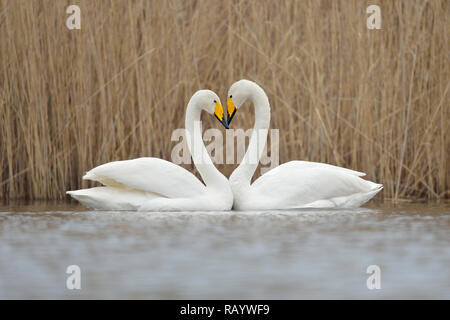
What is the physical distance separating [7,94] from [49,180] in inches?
35.3

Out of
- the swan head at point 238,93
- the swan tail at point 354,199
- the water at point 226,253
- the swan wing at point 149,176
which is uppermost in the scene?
the swan head at point 238,93

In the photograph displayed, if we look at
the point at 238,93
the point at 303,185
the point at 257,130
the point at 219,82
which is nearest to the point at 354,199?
the point at 303,185

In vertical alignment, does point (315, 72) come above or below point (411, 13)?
below

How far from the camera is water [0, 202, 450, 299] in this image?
4102 millimetres

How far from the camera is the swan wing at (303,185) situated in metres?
7.26

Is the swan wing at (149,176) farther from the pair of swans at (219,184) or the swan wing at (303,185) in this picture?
the swan wing at (303,185)

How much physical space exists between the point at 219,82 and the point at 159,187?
1.83 metres

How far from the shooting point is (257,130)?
7.81 meters

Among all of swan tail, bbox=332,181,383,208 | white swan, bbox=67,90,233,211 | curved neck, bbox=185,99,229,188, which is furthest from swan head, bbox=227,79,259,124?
swan tail, bbox=332,181,383,208

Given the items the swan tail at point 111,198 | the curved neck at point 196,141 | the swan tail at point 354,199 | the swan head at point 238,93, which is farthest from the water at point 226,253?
the swan head at point 238,93

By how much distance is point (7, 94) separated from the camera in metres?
8.35

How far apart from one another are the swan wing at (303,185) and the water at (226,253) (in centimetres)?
15
